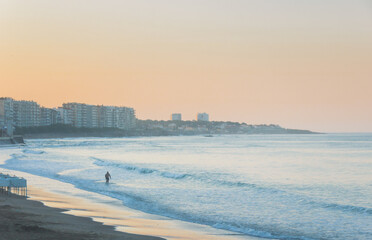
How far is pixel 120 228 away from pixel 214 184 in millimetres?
14409

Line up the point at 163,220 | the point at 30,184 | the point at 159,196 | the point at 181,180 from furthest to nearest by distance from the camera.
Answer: the point at 181,180 → the point at 30,184 → the point at 159,196 → the point at 163,220

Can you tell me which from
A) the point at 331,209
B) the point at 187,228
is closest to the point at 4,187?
the point at 187,228

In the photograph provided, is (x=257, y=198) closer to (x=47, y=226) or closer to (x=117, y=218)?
(x=117, y=218)

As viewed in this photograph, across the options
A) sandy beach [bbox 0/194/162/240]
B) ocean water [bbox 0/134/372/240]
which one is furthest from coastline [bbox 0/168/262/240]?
ocean water [bbox 0/134/372/240]

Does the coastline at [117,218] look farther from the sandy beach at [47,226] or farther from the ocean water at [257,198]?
the ocean water at [257,198]

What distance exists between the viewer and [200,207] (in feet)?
62.5

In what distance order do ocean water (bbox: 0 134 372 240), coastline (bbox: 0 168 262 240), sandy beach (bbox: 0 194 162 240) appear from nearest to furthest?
sandy beach (bbox: 0 194 162 240) < coastline (bbox: 0 168 262 240) < ocean water (bbox: 0 134 372 240)

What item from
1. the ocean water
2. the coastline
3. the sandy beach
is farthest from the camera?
the ocean water

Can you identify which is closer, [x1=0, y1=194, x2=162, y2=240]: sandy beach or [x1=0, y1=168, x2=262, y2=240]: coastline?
[x1=0, y1=194, x2=162, y2=240]: sandy beach

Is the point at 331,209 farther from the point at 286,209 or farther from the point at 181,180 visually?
the point at 181,180

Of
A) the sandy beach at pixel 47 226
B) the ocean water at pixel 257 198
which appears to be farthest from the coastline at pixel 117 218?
the ocean water at pixel 257 198

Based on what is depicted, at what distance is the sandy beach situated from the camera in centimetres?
1169

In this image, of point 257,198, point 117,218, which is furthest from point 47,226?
point 257,198

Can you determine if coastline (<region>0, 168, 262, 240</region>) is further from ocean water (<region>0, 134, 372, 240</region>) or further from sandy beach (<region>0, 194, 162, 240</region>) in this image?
ocean water (<region>0, 134, 372, 240</region>)
